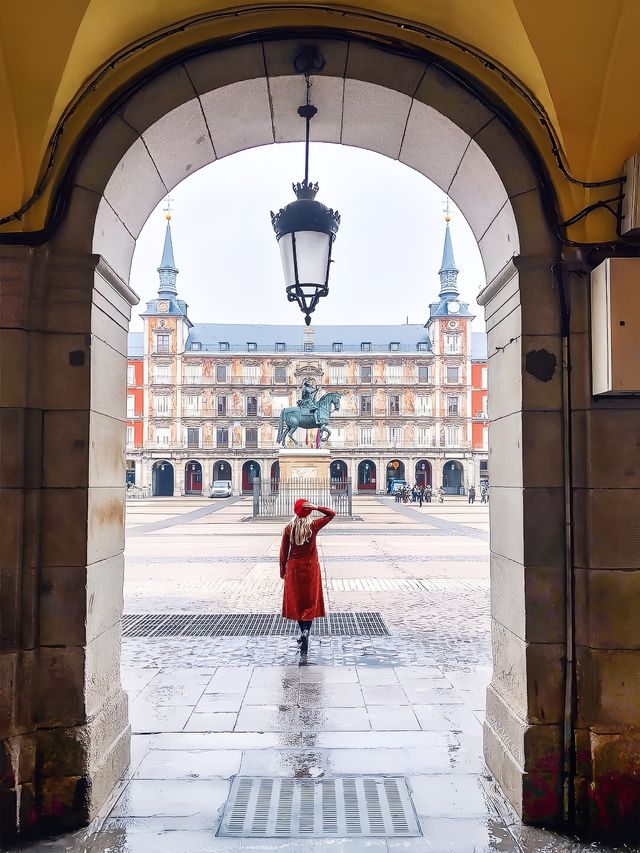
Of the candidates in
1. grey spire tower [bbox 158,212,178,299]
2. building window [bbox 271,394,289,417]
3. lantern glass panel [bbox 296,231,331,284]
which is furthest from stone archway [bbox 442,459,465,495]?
lantern glass panel [bbox 296,231,331,284]

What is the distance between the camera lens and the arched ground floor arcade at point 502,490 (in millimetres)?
3613

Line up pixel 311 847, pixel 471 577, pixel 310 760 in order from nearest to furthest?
1. pixel 311 847
2. pixel 310 760
3. pixel 471 577

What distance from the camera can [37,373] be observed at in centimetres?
376

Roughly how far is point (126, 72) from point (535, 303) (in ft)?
9.34

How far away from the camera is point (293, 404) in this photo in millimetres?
55781

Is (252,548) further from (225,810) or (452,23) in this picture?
(452,23)

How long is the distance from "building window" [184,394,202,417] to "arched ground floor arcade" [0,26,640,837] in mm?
53579

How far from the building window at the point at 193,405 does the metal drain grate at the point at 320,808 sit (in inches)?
2125

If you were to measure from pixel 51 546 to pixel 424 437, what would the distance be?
5434cm

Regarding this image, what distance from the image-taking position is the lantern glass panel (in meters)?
4.36

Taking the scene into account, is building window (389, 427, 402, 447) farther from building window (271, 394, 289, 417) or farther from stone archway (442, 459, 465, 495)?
building window (271, 394, 289, 417)

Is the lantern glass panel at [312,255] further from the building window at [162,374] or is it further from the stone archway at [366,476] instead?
the building window at [162,374]

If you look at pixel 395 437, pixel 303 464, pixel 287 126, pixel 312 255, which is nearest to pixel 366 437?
pixel 395 437

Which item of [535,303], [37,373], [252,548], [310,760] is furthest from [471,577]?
[37,373]
